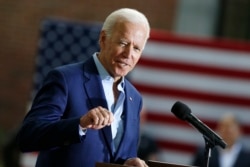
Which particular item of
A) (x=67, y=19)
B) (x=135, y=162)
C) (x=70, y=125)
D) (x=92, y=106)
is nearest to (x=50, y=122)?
(x=70, y=125)

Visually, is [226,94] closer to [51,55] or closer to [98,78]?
[51,55]

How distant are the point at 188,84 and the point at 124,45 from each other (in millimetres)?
5526

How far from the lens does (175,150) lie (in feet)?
30.9

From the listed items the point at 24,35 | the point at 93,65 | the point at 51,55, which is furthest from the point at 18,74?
the point at 93,65

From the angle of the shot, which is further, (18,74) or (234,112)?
(18,74)

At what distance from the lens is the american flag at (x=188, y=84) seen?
943 cm

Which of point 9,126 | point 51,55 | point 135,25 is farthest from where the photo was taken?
point 9,126

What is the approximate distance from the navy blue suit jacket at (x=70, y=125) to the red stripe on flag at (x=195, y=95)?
5221mm

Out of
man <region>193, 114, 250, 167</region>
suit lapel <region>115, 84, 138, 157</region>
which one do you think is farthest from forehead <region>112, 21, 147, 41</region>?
→ man <region>193, 114, 250, 167</region>

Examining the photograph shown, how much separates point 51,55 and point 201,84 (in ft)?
4.77

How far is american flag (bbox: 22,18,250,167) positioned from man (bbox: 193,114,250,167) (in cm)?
60

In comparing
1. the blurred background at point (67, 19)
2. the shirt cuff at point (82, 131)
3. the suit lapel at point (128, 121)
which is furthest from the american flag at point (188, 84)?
the shirt cuff at point (82, 131)

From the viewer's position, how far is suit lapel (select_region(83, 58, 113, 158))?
13.4ft

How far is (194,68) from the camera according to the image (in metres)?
9.52
